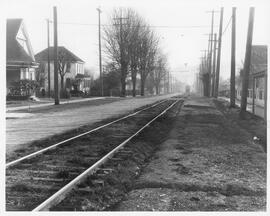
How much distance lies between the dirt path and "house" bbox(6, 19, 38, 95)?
2562cm

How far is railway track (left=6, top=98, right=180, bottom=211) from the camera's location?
17.9ft

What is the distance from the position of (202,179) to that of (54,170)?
272 cm

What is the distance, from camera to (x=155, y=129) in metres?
14.6

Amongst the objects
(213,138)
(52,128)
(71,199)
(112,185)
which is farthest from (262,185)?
(52,128)

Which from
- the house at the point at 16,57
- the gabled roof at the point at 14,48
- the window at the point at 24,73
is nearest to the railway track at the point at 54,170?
the house at the point at 16,57

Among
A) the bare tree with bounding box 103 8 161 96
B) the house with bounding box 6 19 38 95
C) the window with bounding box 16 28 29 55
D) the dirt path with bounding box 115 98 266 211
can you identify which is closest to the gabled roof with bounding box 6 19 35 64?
the house with bounding box 6 19 38 95

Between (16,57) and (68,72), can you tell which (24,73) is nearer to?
(16,57)

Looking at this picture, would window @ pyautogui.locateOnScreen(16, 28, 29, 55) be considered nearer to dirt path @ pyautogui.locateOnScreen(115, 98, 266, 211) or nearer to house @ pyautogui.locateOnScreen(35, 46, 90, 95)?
house @ pyautogui.locateOnScreen(35, 46, 90, 95)

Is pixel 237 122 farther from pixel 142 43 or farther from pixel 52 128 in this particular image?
pixel 142 43

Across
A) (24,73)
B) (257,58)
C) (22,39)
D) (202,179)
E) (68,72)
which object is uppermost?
(22,39)

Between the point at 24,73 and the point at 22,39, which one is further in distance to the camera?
the point at 22,39

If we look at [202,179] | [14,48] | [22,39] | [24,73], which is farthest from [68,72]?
[202,179]

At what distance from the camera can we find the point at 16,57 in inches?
1373
